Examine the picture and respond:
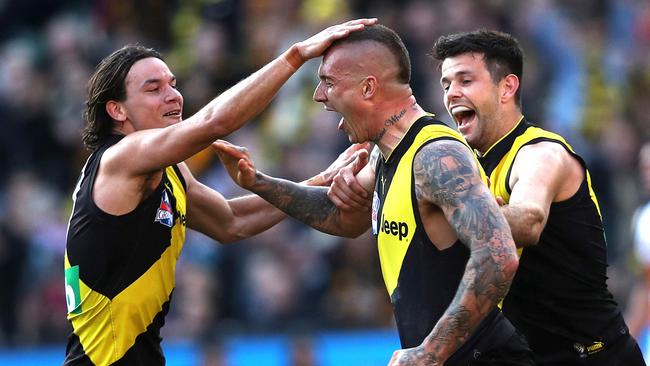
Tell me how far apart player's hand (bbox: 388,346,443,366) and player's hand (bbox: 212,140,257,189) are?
2064 millimetres

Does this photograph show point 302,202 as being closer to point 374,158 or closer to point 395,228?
point 374,158

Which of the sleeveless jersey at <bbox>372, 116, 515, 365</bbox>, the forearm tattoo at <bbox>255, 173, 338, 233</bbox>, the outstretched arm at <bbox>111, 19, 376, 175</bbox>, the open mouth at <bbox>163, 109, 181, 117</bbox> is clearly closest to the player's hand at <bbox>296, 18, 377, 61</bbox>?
the outstretched arm at <bbox>111, 19, 376, 175</bbox>

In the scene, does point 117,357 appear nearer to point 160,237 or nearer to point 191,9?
point 160,237

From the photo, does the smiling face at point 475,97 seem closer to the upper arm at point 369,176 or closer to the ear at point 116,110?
the upper arm at point 369,176

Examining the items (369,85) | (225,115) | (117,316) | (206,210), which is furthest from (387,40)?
(117,316)

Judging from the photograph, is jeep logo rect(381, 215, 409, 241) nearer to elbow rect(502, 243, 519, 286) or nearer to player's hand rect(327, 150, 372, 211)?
elbow rect(502, 243, 519, 286)

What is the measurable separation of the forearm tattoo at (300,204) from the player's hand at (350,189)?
0.12 m

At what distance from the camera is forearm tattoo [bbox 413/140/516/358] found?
574cm

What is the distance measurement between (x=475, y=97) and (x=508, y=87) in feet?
0.91

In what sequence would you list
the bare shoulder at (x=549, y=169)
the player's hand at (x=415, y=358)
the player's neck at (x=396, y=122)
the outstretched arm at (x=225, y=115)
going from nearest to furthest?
the player's hand at (x=415, y=358)
the player's neck at (x=396, y=122)
the outstretched arm at (x=225, y=115)
the bare shoulder at (x=549, y=169)

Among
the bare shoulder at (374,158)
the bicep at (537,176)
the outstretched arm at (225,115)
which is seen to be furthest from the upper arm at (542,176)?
the outstretched arm at (225,115)

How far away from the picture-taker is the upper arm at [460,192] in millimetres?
5770

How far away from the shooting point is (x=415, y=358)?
5.71 metres

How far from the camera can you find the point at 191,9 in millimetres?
15648
